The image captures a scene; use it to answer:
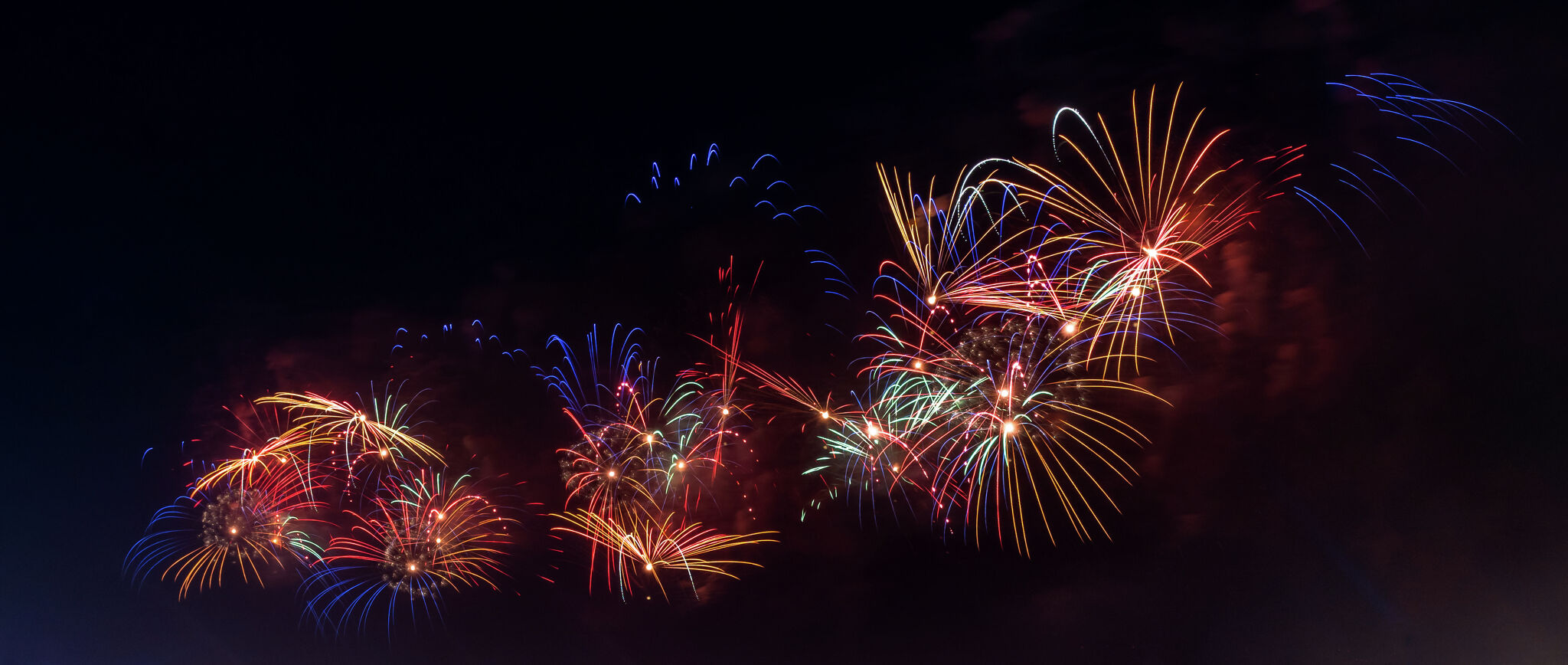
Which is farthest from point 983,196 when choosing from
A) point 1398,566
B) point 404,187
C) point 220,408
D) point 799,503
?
point 220,408

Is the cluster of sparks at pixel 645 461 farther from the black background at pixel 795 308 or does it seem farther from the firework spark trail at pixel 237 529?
the firework spark trail at pixel 237 529

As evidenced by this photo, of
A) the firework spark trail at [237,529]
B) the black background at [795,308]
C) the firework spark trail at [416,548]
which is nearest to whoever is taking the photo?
the black background at [795,308]

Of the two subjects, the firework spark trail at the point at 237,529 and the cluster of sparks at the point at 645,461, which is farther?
the firework spark trail at the point at 237,529

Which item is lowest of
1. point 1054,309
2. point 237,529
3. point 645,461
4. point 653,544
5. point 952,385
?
point 653,544

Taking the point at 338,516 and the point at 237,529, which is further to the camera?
the point at 237,529

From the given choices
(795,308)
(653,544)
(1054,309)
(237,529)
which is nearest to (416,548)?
(237,529)

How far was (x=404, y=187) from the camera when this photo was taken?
604 centimetres

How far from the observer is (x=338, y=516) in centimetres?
596

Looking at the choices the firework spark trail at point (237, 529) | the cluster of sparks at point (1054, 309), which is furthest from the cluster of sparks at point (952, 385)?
the firework spark trail at point (237, 529)

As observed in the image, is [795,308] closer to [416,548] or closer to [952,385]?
[952,385]

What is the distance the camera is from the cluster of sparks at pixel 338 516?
18.8ft

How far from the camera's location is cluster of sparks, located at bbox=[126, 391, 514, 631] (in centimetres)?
573

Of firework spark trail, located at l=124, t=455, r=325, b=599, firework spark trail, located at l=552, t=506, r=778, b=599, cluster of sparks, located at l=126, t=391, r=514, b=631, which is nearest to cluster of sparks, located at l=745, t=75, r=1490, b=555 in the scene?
firework spark trail, located at l=552, t=506, r=778, b=599

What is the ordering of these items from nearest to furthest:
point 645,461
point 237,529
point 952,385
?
point 952,385
point 645,461
point 237,529
